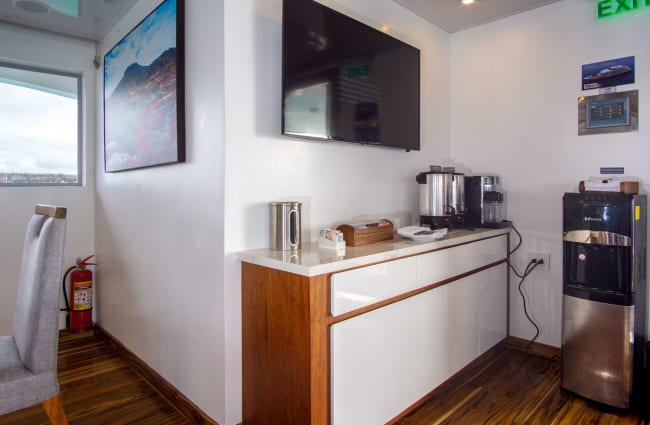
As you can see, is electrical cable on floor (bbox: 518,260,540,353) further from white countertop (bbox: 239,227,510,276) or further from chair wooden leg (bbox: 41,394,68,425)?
chair wooden leg (bbox: 41,394,68,425)

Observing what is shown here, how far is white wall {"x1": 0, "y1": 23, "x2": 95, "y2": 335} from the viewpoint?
292 cm

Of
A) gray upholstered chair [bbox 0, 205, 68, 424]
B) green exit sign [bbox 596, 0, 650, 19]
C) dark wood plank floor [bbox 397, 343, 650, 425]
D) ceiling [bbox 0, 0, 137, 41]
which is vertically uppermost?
ceiling [bbox 0, 0, 137, 41]

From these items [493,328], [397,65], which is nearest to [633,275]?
[493,328]

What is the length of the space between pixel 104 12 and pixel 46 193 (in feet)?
4.78

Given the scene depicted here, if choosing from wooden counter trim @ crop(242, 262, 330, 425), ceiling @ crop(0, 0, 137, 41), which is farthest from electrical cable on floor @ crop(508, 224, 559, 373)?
ceiling @ crop(0, 0, 137, 41)

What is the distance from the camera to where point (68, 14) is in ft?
8.86

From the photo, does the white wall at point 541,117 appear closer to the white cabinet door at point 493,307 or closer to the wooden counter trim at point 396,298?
the white cabinet door at point 493,307

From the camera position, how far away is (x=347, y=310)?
5.30 feet

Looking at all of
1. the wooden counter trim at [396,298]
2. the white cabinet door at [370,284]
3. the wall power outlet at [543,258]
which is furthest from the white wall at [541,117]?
the white cabinet door at [370,284]

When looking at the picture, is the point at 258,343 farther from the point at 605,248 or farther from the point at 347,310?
the point at 605,248

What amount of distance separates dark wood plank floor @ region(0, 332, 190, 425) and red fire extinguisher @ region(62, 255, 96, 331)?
0.29m

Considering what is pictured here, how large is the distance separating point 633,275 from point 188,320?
235cm

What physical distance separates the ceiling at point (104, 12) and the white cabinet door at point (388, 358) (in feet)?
6.43

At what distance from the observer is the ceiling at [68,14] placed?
2.54 metres
